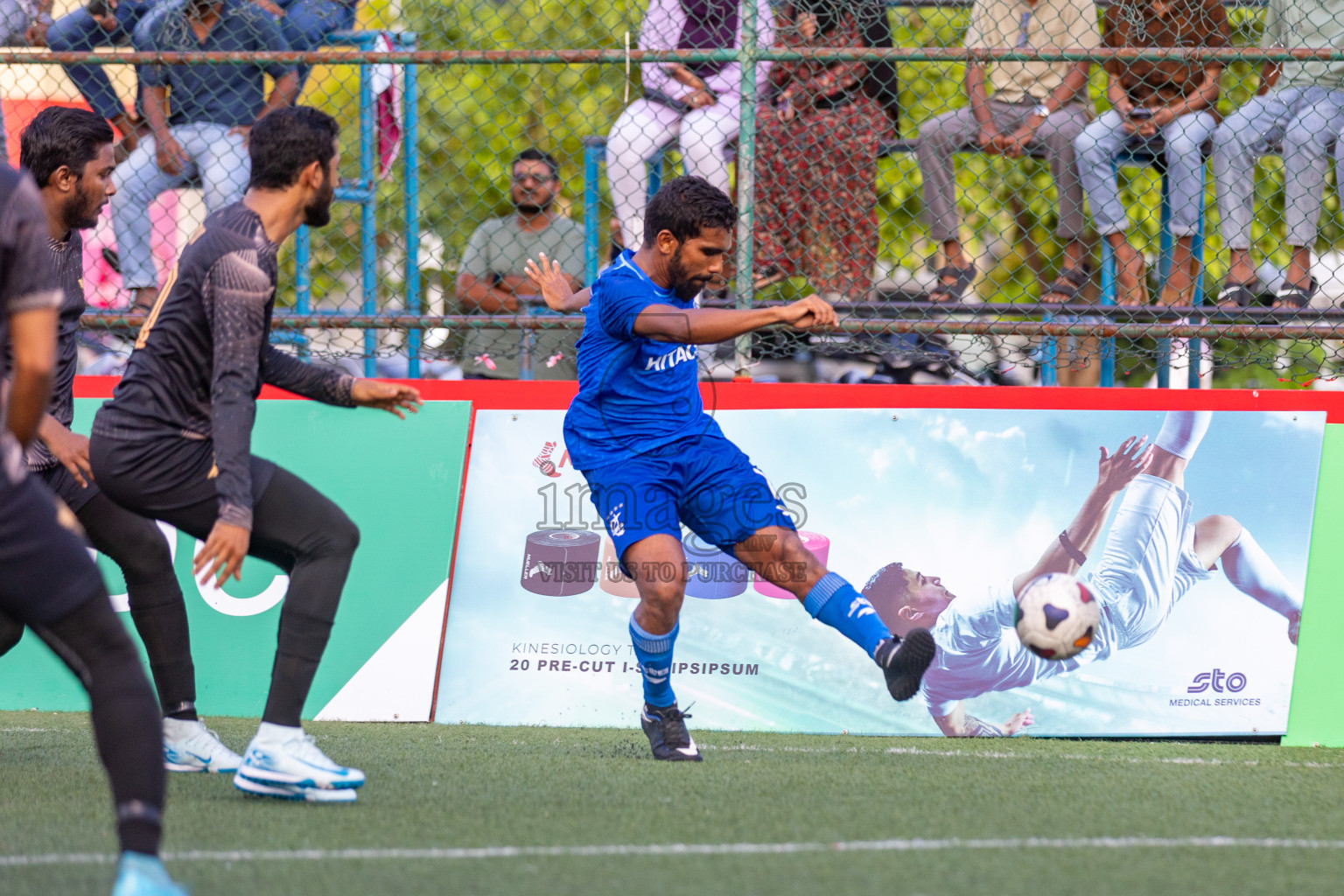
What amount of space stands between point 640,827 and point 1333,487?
3.89 meters

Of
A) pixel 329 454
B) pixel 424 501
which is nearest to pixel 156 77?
pixel 329 454

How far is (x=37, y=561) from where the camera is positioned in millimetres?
2730

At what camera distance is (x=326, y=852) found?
332 centimetres

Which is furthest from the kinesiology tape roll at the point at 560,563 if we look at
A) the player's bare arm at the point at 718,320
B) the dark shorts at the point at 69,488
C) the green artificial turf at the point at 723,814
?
the dark shorts at the point at 69,488

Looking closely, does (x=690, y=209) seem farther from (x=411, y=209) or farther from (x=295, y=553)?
(x=411, y=209)

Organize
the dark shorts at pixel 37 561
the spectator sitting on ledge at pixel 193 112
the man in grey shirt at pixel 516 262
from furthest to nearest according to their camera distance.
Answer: the man in grey shirt at pixel 516 262
the spectator sitting on ledge at pixel 193 112
the dark shorts at pixel 37 561

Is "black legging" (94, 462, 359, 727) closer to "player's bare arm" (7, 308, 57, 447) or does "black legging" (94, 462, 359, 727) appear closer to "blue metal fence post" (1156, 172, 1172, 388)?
"player's bare arm" (7, 308, 57, 447)

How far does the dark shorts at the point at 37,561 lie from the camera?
2.70 meters

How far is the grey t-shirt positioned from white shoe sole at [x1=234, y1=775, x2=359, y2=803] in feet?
12.3

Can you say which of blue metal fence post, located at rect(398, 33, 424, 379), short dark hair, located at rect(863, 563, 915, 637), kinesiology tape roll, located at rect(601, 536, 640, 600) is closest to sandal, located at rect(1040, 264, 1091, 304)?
short dark hair, located at rect(863, 563, 915, 637)

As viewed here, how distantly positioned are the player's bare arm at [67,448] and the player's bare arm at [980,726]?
11.9 feet

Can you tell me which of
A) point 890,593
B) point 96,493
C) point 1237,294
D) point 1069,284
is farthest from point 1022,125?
point 96,493

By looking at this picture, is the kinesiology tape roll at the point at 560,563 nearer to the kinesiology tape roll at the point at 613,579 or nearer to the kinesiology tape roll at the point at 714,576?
the kinesiology tape roll at the point at 613,579

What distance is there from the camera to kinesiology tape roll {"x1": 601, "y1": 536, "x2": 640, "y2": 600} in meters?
6.08
